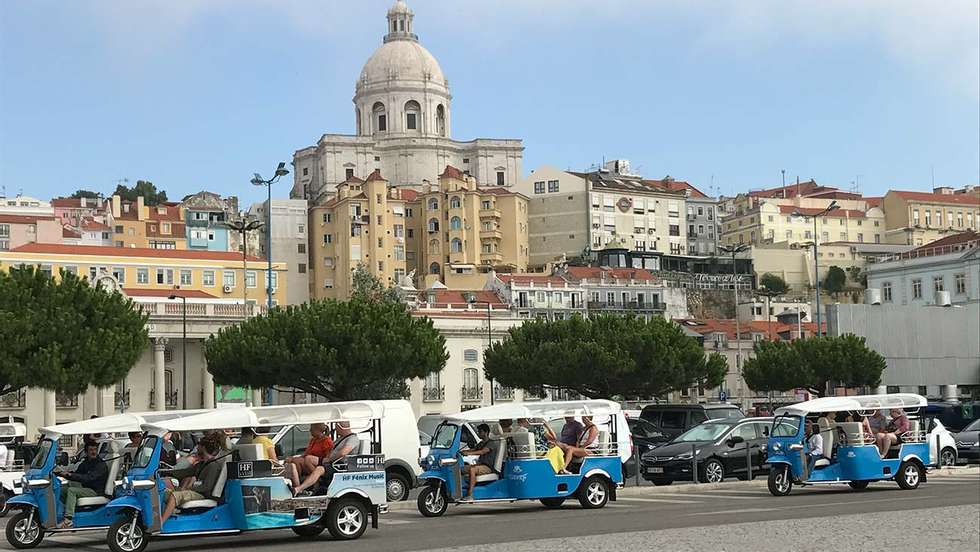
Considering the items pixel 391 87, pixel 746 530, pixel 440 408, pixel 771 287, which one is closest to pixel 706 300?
pixel 771 287

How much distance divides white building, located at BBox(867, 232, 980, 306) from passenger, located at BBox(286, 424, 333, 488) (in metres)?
75.5

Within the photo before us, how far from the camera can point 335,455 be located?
67.6 feet

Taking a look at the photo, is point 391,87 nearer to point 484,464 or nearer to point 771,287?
point 771,287

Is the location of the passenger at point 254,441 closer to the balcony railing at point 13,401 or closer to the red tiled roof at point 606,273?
the balcony railing at point 13,401

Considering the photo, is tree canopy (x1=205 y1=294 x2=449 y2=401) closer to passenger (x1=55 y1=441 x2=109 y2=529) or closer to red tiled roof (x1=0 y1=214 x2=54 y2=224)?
passenger (x1=55 y1=441 x2=109 y2=529)

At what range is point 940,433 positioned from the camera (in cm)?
3198

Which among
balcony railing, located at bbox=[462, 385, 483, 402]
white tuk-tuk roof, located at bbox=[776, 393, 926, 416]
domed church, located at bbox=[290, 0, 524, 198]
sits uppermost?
domed church, located at bbox=[290, 0, 524, 198]

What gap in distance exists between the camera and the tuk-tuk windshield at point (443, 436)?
2708cm

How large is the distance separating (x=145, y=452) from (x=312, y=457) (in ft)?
7.58

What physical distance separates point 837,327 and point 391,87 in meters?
110

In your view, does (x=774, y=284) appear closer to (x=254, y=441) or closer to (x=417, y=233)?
(x=417, y=233)

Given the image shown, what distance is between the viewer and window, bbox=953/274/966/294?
94.5 m

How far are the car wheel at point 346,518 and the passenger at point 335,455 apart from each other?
0.34m

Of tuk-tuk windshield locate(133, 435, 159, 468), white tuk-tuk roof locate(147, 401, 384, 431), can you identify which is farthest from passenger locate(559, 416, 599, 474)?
tuk-tuk windshield locate(133, 435, 159, 468)
